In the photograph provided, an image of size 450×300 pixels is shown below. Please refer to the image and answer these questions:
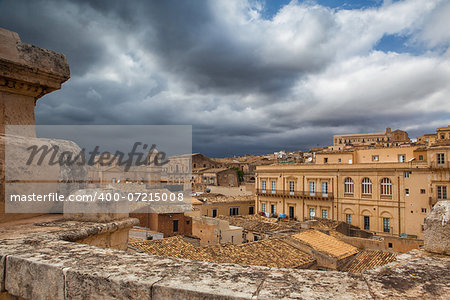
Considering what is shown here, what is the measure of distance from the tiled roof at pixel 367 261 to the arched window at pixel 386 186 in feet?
49.3

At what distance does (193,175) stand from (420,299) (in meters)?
67.9

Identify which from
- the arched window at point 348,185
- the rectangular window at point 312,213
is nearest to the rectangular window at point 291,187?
the rectangular window at point 312,213

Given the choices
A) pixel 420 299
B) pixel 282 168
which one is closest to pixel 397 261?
pixel 420 299

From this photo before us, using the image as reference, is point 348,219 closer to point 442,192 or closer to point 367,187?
point 367,187

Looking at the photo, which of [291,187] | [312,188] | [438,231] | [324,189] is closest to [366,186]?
[324,189]

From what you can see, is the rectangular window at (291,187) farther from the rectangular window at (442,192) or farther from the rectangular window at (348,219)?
the rectangular window at (442,192)

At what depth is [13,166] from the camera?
3.70 metres

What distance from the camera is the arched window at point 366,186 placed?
32491mm

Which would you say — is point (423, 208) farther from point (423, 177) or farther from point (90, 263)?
point (90, 263)

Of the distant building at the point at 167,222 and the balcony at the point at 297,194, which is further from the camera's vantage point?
the balcony at the point at 297,194

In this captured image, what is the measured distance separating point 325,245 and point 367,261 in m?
2.44

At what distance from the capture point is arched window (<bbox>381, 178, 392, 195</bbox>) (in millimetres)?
31062

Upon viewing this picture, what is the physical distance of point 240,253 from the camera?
50.9ft

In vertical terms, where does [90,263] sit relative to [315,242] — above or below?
above
